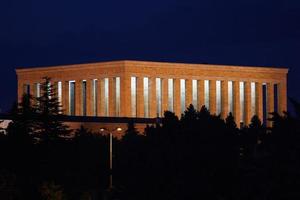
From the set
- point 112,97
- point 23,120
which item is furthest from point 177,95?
point 23,120

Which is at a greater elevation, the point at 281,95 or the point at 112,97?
the point at 281,95

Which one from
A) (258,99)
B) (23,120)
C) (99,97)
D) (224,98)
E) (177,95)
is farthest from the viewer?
(258,99)

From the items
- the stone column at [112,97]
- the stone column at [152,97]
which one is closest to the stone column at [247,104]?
the stone column at [152,97]

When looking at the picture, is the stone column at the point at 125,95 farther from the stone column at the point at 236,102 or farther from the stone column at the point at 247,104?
the stone column at the point at 247,104

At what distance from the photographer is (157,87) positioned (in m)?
116

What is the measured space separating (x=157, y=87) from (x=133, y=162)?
64.1 m

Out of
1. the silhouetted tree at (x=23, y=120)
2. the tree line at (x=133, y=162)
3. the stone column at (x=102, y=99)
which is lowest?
the tree line at (x=133, y=162)

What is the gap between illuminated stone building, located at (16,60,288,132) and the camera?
373 feet

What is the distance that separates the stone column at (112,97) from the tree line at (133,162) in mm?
45421

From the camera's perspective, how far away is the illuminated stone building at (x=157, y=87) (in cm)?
11369

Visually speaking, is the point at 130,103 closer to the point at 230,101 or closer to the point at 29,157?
the point at 230,101

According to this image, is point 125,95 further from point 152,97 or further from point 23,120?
point 23,120

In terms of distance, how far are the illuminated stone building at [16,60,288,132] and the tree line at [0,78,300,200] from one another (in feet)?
150

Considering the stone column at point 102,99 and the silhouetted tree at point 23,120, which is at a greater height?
the stone column at point 102,99
